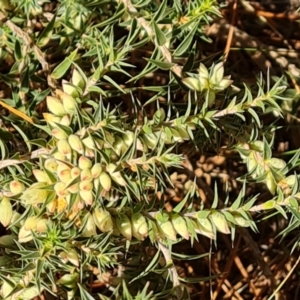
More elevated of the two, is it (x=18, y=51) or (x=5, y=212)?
(x=18, y=51)

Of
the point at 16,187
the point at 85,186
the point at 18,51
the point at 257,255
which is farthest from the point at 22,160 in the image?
the point at 257,255

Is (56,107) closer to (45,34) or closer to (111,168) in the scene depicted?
(111,168)

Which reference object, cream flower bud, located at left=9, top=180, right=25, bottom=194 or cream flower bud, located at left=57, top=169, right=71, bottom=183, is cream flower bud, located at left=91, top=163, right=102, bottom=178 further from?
cream flower bud, located at left=9, top=180, right=25, bottom=194

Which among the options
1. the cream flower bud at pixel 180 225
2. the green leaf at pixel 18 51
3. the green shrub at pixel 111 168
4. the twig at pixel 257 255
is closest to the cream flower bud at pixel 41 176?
the green shrub at pixel 111 168

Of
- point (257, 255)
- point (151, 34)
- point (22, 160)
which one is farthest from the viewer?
point (257, 255)

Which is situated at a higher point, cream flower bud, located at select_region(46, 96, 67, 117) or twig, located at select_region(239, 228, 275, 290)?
cream flower bud, located at select_region(46, 96, 67, 117)

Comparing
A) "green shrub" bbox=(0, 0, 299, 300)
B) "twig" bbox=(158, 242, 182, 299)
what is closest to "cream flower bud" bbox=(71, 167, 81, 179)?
"green shrub" bbox=(0, 0, 299, 300)

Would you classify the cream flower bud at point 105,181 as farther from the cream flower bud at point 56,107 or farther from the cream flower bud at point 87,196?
the cream flower bud at point 56,107

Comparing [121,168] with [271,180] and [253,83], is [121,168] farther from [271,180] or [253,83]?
[253,83]

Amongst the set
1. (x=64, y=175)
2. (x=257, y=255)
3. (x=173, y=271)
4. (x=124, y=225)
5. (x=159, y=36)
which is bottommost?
(x=257, y=255)

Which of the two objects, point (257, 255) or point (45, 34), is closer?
point (45, 34)

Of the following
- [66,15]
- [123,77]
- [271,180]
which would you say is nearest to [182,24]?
[66,15]
